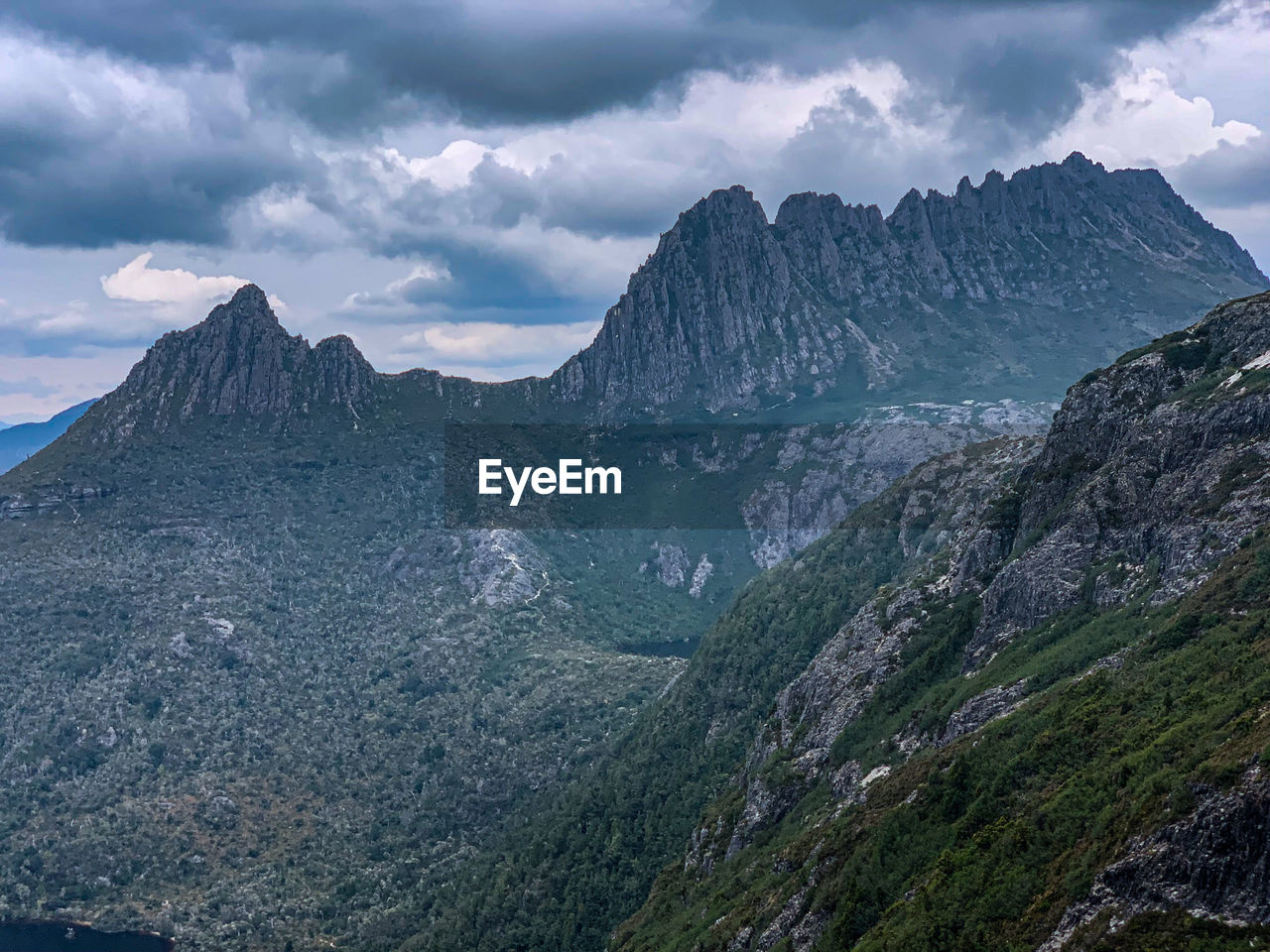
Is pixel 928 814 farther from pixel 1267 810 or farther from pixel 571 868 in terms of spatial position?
pixel 571 868

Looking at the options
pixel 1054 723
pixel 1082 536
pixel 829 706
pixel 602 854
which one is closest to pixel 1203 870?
pixel 1054 723

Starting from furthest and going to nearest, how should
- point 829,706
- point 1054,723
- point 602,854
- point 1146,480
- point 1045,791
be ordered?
point 602,854, point 829,706, point 1146,480, point 1054,723, point 1045,791

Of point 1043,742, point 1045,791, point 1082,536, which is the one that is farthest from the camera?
point 1082,536

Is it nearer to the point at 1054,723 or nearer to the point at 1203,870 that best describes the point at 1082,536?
the point at 1054,723

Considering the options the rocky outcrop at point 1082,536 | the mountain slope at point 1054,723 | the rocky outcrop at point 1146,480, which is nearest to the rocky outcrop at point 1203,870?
the mountain slope at point 1054,723

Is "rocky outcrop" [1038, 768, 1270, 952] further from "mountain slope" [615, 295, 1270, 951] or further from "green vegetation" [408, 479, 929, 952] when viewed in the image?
"green vegetation" [408, 479, 929, 952]

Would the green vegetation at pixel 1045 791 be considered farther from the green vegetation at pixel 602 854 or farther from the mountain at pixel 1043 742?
the green vegetation at pixel 602 854
